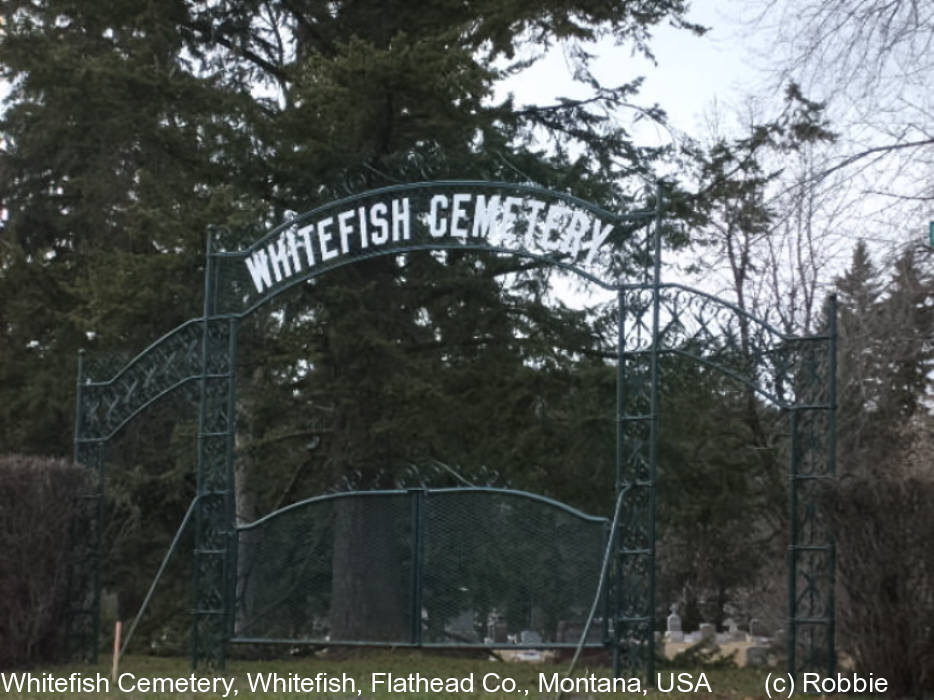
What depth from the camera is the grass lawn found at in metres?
10.5

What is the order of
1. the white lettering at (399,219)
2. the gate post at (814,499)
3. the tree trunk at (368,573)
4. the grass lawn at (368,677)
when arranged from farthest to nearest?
the tree trunk at (368,573)
the white lettering at (399,219)
the gate post at (814,499)
the grass lawn at (368,677)

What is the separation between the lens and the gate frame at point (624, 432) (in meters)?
11.5

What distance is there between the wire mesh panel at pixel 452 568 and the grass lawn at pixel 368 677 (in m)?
0.38

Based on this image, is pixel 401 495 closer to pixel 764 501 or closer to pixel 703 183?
pixel 703 183

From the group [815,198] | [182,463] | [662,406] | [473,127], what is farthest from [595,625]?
[182,463]

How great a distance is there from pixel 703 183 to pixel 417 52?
534 centimetres

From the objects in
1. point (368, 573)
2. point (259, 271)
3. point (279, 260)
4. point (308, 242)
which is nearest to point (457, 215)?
point (308, 242)

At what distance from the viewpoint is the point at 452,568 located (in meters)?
12.6

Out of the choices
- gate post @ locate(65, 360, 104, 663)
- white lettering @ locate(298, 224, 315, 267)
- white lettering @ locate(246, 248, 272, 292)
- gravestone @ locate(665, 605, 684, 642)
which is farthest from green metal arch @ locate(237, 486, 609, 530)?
gravestone @ locate(665, 605, 684, 642)

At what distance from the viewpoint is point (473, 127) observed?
700 inches

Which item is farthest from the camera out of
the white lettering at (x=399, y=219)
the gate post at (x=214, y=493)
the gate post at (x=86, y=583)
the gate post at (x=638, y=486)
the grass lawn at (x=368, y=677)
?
the gate post at (x=86, y=583)

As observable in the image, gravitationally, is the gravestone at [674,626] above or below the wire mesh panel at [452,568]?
below

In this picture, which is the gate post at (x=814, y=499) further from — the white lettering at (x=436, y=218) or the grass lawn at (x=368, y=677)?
A: the white lettering at (x=436, y=218)

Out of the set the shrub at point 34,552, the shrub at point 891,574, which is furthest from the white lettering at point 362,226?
the shrub at point 891,574
